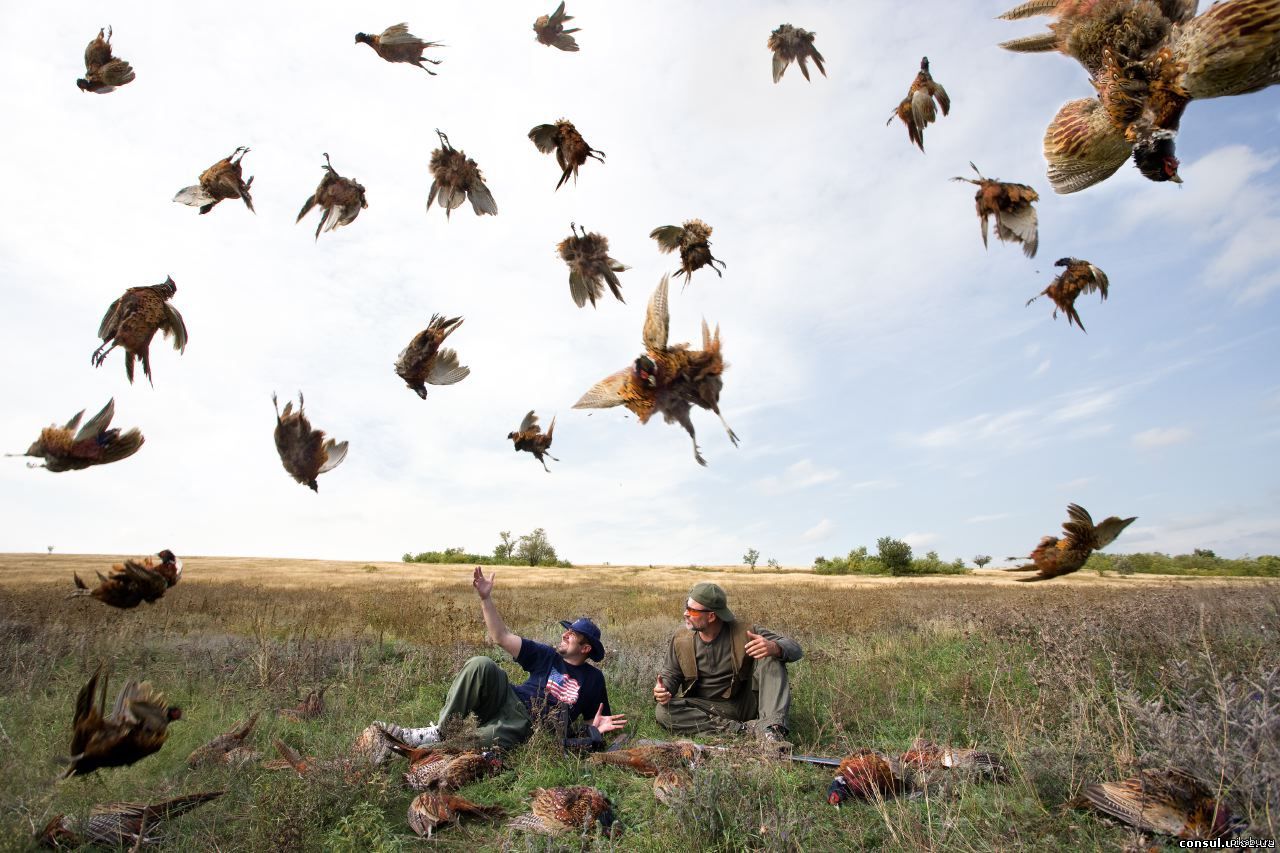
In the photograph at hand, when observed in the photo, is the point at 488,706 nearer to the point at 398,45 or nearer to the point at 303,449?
the point at 303,449

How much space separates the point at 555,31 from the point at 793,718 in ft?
19.0

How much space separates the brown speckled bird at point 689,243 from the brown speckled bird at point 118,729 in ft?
10.7

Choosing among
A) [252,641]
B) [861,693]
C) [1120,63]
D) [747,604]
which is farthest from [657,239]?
[747,604]

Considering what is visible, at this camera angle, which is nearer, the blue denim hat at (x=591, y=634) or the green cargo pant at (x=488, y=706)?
the green cargo pant at (x=488, y=706)

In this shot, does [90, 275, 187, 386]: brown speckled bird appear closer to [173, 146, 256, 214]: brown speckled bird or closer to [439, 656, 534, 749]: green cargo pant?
[173, 146, 256, 214]: brown speckled bird

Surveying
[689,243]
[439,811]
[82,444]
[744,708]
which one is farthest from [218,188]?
[744,708]

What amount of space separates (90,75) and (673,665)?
6.21 metres

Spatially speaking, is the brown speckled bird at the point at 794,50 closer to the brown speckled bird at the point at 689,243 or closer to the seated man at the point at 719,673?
the brown speckled bird at the point at 689,243

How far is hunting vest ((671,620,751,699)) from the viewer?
20.2 feet

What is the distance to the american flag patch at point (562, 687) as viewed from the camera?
556 centimetres

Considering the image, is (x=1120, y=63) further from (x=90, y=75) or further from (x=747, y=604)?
(x=747, y=604)

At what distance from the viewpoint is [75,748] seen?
3117 millimetres

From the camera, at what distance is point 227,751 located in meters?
4.74

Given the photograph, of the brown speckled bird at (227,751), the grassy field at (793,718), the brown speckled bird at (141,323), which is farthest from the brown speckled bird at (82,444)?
the brown speckled bird at (227,751)
